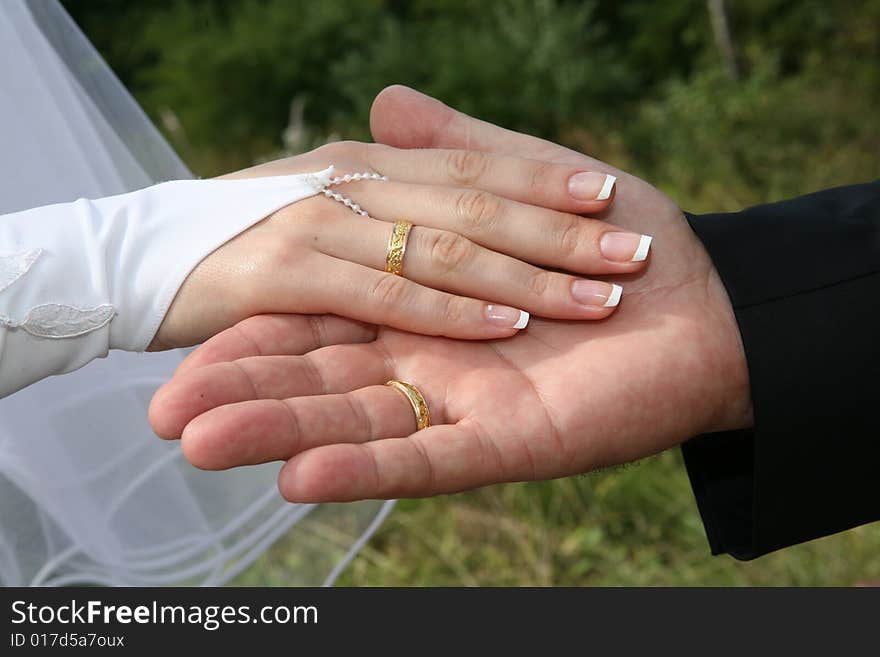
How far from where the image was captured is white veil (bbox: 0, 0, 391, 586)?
73.5 inches

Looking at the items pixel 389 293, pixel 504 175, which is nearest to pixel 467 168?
pixel 504 175

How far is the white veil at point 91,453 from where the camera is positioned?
Result: 6.12ft

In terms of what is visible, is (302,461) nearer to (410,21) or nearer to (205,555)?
(205,555)

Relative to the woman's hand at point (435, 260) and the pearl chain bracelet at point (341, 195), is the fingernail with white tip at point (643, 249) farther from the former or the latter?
the pearl chain bracelet at point (341, 195)

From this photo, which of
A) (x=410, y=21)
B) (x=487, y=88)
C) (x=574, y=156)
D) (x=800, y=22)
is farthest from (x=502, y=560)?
(x=410, y=21)

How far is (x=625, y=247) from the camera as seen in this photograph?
1.76 meters

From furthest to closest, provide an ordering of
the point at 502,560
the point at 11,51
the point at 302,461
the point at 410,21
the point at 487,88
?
the point at 410,21 → the point at 487,88 → the point at 502,560 → the point at 11,51 → the point at 302,461

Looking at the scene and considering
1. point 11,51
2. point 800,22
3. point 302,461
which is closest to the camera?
point 302,461

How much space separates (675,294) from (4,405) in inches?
48.3

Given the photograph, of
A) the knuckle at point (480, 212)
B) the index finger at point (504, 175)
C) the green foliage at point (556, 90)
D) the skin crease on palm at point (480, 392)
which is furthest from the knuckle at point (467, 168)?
the green foliage at point (556, 90)

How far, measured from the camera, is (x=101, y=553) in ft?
6.28

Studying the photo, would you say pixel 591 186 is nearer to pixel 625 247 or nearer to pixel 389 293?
pixel 625 247

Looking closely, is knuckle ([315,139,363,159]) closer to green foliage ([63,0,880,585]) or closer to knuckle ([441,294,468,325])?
knuckle ([441,294,468,325])

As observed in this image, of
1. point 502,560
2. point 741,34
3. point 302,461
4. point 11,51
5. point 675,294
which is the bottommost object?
point 741,34
